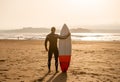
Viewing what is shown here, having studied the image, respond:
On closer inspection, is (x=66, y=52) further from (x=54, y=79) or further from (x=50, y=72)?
(x=54, y=79)

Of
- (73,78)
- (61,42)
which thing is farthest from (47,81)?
(61,42)

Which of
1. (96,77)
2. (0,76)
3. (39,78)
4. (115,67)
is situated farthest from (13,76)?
(115,67)

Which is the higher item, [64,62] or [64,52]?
[64,52]

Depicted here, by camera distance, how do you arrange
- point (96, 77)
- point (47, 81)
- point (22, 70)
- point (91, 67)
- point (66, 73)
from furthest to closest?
point (91, 67) → point (22, 70) → point (66, 73) → point (96, 77) → point (47, 81)

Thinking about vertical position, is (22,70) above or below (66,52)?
below

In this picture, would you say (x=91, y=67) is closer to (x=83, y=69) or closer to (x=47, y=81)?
(x=83, y=69)

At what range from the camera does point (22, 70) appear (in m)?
11.1

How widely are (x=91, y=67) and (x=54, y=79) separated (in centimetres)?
331

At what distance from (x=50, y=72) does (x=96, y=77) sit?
2.28 metres

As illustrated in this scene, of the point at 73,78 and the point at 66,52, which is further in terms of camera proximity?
the point at 66,52

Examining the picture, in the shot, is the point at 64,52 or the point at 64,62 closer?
the point at 64,62

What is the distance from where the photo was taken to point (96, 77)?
9.49m

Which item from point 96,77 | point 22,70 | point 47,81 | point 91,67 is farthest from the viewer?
point 91,67

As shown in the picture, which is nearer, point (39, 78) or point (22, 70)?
point (39, 78)
